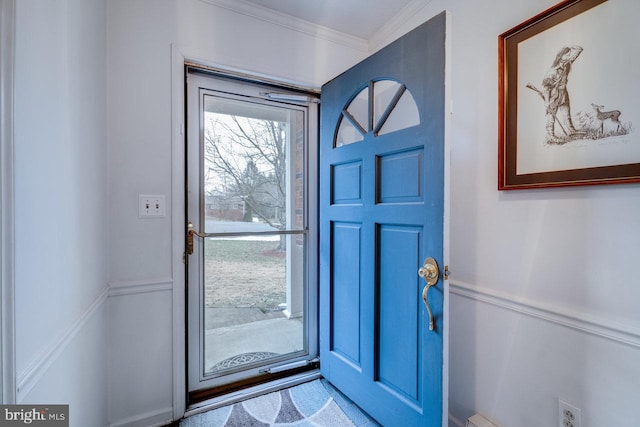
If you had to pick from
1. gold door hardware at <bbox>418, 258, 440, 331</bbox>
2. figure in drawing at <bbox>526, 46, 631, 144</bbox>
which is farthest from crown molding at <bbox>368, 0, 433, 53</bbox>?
gold door hardware at <bbox>418, 258, 440, 331</bbox>

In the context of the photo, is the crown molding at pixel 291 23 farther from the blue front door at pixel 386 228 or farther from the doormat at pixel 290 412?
the doormat at pixel 290 412

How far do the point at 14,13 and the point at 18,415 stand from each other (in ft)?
3.08

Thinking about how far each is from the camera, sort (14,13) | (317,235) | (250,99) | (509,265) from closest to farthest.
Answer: (14,13) → (509,265) → (250,99) → (317,235)

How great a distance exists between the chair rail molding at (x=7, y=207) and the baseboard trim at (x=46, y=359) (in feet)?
0.14

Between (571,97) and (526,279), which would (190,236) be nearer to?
(526,279)

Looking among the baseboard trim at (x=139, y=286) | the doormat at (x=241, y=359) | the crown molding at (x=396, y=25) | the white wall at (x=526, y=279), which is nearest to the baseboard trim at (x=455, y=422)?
the white wall at (x=526, y=279)

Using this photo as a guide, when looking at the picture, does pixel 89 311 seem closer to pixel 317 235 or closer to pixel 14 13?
pixel 14 13

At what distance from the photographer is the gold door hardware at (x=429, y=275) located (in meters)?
1.16

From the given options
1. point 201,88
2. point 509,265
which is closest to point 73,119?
point 201,88

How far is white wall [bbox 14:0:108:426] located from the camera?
69 cm

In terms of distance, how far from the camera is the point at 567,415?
1.05m

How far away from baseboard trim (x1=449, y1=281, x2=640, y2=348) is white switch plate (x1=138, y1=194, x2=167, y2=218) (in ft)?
5.34

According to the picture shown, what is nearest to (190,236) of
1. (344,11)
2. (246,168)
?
(246,168)

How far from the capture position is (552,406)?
3.59ft
